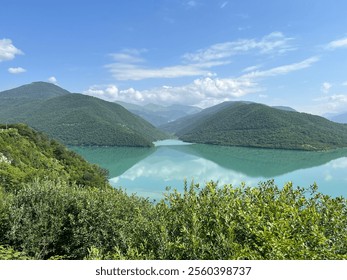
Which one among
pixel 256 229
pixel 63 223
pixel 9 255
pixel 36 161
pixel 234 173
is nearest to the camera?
pixel 256 229

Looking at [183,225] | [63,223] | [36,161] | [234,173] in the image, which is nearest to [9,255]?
[183,225]

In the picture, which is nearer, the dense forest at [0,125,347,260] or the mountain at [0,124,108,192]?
the dense forest at [0,125,347,260]

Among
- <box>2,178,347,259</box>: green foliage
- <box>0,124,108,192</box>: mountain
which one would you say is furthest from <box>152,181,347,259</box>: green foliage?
<box>0,124,108,192</box>: mountain

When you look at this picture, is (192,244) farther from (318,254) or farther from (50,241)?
(50,241)

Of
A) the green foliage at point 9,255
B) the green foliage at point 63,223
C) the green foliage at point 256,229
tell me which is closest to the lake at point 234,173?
the green foliage at point 63,223

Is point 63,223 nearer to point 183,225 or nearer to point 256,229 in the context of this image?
point 183,225

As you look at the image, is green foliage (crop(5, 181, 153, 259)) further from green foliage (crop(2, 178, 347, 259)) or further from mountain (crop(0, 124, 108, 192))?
mountain (crop(0, 124, 108, 192))

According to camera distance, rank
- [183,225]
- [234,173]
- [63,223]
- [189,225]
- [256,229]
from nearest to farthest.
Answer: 1. [256,229]
2. [183,225]
3. [189,225]
4. [63,223]
5. [234,173]

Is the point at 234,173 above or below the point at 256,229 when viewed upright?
below
